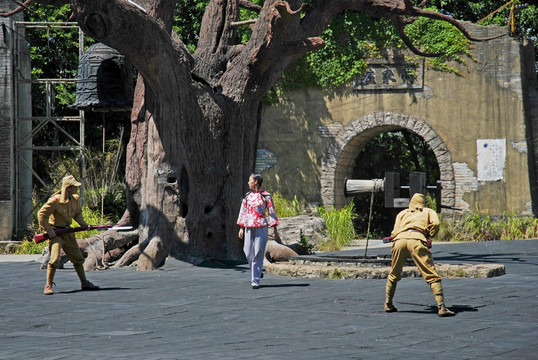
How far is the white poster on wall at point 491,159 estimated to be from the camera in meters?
19.9

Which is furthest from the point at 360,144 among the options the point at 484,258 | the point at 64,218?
the point at 64,218

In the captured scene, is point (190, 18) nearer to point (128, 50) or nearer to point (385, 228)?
point (385, 228)

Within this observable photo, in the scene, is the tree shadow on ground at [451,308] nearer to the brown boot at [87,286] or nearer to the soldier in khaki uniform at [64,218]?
the brown boot at [87,286]

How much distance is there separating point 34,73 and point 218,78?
38.9 ft

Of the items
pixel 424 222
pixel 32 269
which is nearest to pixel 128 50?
pixel 32 269

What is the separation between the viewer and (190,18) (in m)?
23.5

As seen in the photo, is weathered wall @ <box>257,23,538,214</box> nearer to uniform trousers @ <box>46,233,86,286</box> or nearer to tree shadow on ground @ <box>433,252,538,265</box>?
tree shadow on ground @ <box>433,252,538,265</box>

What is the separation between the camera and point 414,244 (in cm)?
846

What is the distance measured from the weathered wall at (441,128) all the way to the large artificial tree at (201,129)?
6273 mm

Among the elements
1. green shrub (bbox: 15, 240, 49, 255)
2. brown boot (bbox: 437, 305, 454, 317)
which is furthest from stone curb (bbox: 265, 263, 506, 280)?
green shrub (bbox: 15, 240, 49, 255)

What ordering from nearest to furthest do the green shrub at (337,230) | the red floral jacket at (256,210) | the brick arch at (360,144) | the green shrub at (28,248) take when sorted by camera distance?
the red floral jacket at (256,210)
the green shrub at (337,230)
the green shrub at (28,248)
the brick arch at (360,144)

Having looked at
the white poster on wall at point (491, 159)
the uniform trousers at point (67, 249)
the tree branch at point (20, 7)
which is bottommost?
the uniform trousers at point (67, 249)

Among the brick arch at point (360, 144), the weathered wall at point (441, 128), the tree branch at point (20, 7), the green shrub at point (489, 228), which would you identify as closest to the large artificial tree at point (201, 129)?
the tree branch at point (20, 7)

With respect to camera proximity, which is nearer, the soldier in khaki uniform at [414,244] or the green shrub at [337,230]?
the soldier in khaki uniform at [414,244]
